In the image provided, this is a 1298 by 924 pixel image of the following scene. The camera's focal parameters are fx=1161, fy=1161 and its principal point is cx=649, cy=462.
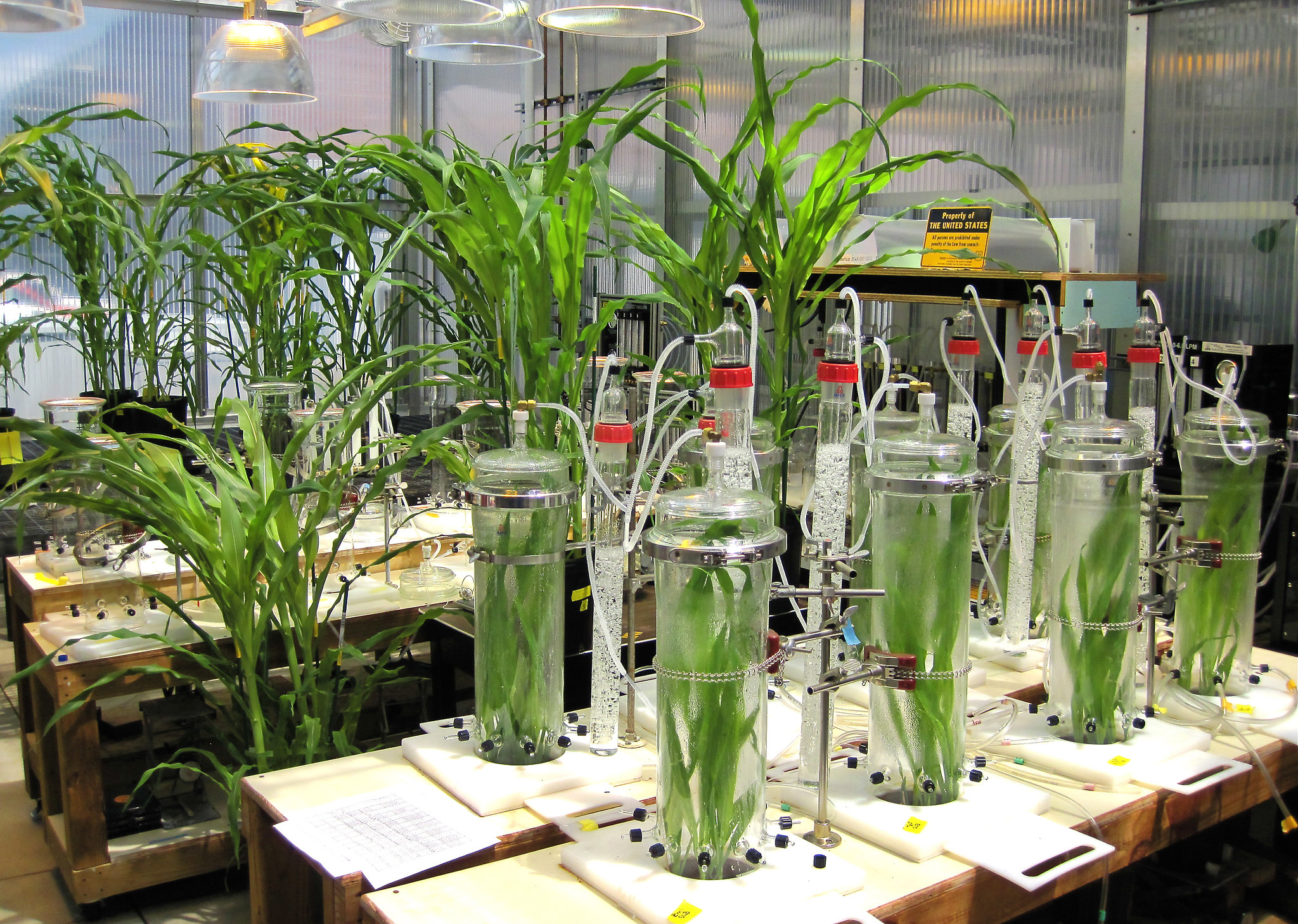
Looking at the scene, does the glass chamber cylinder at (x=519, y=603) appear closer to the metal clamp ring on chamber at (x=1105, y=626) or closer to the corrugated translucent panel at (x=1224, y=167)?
the metal clamp ring on chamber at (x=1105, y=626)

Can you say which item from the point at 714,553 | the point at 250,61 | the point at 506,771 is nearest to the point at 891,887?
the point at 714,553

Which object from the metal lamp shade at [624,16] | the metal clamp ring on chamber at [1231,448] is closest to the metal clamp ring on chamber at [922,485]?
the metal clamp ring on chamber at [1231,448]

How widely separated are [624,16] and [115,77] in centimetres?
570

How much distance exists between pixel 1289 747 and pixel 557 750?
1.28 meters

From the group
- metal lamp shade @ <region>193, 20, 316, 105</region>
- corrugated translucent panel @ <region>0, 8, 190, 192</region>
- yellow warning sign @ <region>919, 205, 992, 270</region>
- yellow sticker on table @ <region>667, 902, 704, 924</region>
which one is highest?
corrugated translucent panel @ <region>0, 8, 190, 192</region>

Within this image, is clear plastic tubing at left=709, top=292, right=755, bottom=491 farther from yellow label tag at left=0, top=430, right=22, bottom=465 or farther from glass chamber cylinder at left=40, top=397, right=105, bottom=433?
yellow label tag at left=0, top=430, right=22, bottom=465

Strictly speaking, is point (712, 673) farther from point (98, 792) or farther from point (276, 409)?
point (276, 409)

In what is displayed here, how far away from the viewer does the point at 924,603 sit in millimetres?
1690

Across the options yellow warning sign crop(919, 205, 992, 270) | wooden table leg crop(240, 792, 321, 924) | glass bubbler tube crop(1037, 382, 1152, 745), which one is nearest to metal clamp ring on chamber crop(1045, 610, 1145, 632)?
glass bubbler tube crop(1037, 382, 1152, 745)

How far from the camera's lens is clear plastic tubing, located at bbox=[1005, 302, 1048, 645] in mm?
2373

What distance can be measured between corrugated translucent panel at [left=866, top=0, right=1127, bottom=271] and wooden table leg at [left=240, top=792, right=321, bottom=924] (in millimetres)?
3029

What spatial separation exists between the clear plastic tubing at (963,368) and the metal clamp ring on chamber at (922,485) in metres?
0.60

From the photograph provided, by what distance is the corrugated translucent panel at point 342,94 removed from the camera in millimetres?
8039

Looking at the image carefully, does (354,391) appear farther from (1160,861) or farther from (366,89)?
(366,89)
